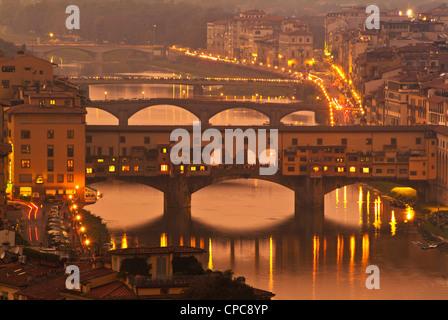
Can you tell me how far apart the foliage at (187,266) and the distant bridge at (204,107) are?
4202cm

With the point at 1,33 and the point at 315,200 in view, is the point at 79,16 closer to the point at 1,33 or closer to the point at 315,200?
the point at 1,33

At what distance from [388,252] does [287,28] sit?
2719 inches

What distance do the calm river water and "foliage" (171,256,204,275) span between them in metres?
7.11

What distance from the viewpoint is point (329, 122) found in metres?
64.9

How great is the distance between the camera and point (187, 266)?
24.0 meters

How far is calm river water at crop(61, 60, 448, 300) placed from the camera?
33.2m

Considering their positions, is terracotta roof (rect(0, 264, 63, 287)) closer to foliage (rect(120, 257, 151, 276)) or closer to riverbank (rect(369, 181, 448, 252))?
foliage (rect(120, 257, 151, 276))

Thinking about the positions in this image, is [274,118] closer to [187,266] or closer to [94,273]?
[187,266]

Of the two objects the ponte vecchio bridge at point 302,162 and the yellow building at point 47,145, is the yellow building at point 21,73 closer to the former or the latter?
the ponte vecchio bridge at point 302,162

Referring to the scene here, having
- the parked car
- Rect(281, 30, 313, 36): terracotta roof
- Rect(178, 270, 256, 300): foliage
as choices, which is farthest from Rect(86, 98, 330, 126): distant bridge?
Rect(178, 270, 256, 300): foliage

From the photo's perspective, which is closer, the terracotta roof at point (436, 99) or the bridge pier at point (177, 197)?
the bridge pier at point (177, 197)

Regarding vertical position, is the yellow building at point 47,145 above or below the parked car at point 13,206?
above

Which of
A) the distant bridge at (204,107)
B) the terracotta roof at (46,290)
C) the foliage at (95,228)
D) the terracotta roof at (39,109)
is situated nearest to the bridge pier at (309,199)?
the foliage at (95,228)

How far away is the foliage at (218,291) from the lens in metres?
20.8
